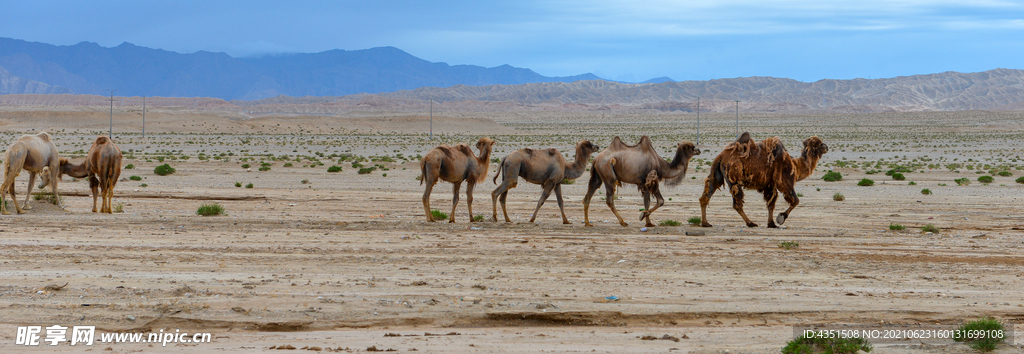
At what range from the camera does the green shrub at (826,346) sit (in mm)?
6617

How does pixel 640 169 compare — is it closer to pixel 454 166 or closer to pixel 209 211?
pixel 454 166

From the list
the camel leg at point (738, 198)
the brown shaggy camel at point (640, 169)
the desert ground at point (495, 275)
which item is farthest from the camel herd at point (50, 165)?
the camel leg at point (738, 198)

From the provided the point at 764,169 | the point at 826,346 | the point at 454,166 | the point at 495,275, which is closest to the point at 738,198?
the point at 764,169

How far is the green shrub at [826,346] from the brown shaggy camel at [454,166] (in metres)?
8.88

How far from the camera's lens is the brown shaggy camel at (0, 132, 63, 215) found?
15.5 metres

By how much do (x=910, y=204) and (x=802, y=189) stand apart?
5692mm

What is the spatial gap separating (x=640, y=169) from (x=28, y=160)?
42.1ft

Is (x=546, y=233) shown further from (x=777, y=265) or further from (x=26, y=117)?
(x=26, y=117)

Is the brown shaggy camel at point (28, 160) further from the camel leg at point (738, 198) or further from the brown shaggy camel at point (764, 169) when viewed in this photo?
the camel leg at point (738, 198)

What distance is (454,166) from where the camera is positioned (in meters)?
15.2

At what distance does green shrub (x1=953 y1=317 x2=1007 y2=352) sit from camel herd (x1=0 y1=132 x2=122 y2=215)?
15573 mm

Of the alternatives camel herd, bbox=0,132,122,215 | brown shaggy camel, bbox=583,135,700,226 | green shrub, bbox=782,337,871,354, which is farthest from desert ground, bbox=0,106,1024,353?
brown shaggy camel, bbox=583,135,700,226

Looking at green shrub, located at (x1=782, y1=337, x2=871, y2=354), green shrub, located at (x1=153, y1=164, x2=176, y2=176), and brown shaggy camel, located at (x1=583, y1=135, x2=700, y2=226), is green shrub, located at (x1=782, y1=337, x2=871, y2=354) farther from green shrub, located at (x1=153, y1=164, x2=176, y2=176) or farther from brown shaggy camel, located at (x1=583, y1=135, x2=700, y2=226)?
green shrub, located at (x1=153, y1=164, x2=176, y2=176)

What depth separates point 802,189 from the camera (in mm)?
25719
